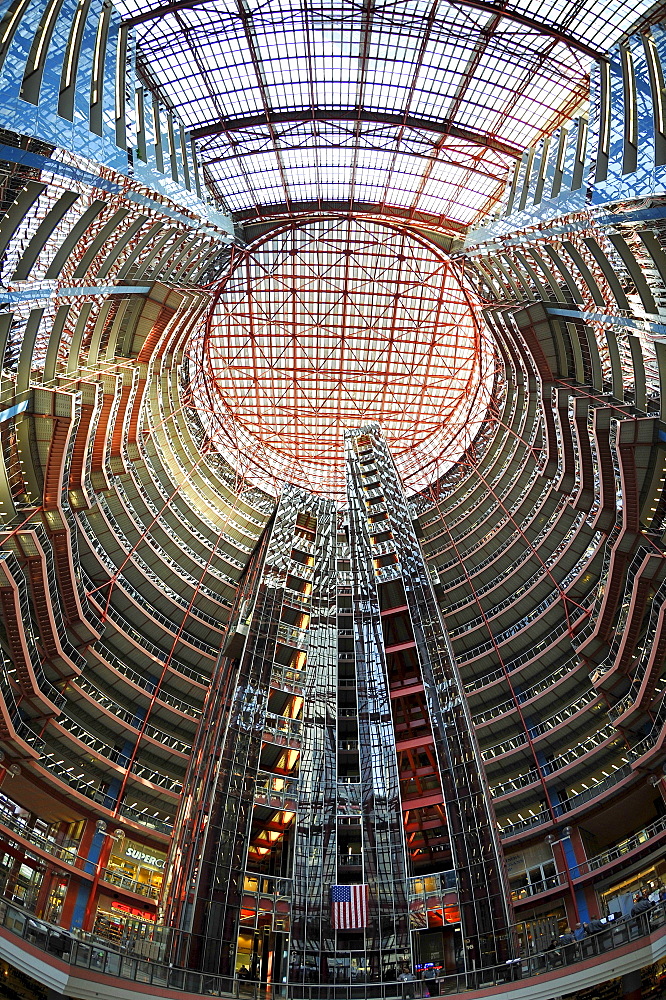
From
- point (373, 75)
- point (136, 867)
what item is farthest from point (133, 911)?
point (373, 75)

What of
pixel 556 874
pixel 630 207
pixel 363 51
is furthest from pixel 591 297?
pixel 556 874

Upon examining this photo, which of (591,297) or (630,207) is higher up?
(591,297)

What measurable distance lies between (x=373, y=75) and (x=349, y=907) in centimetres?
4340

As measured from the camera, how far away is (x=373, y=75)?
4397 cm

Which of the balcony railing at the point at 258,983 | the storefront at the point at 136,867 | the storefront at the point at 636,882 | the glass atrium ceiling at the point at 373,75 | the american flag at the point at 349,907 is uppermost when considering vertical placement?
the glass atrium ceiling at the point at 373,75

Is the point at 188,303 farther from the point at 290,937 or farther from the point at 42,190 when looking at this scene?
the point at 290,937

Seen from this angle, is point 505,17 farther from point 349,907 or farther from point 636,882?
point 636,882

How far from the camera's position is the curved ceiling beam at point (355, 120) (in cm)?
4597

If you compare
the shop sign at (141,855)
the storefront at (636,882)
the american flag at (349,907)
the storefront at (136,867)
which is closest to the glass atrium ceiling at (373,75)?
the storefront at (636,882)

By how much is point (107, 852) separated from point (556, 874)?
25731 millimetres

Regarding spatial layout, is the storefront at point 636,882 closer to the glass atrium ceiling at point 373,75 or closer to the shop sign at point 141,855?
the shop sign at point 141,855

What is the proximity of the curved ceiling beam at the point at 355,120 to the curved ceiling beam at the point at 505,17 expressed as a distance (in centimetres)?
797

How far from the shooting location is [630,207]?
30.1 metres

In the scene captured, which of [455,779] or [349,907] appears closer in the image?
[349,907]
